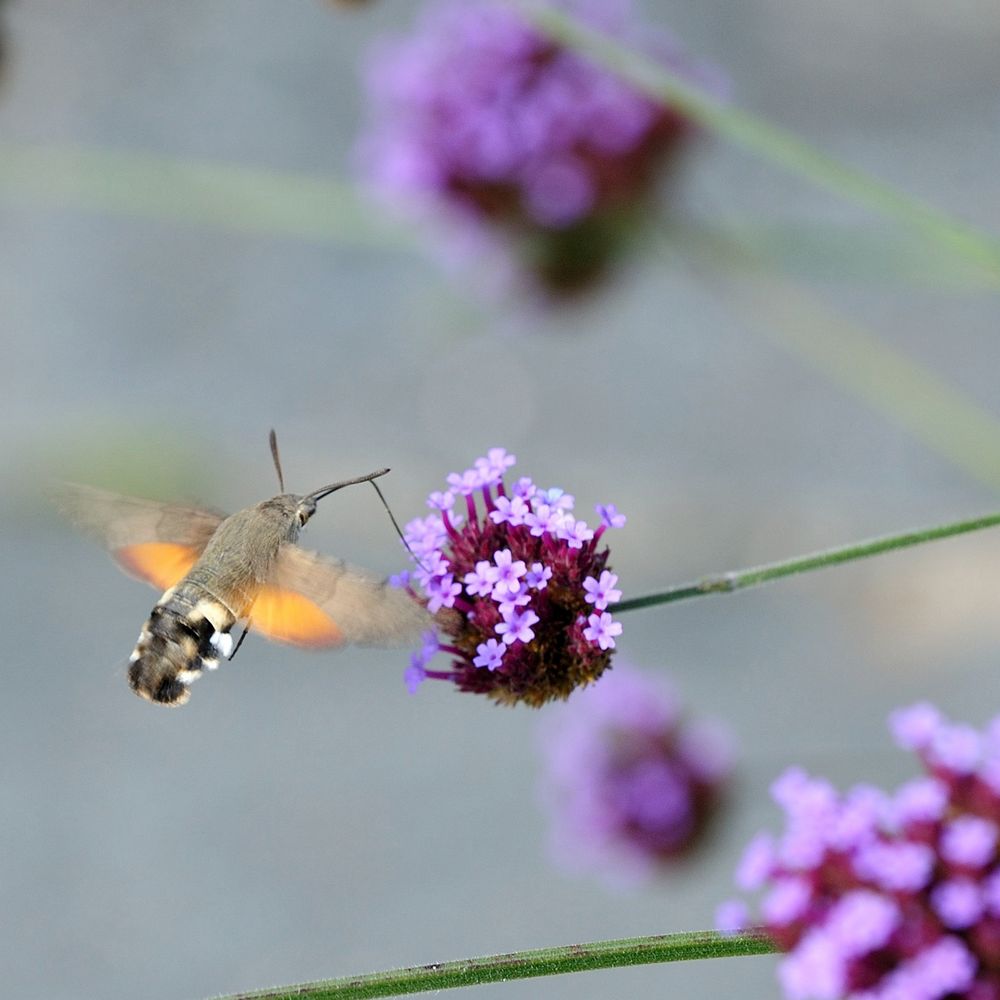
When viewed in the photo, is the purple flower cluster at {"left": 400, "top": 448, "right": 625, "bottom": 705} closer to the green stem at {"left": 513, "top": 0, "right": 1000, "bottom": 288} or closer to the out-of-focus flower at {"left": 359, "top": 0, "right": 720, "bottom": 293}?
the green stem at {"left": 513, "top": 0, "right": 1000, "bottom": 288}

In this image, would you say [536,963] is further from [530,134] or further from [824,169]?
[530,134]

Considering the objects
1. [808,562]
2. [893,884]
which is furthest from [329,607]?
[893,884]

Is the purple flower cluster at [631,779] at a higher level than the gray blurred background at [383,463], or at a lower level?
lower

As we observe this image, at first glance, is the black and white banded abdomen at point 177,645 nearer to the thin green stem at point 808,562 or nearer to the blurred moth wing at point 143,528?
the blurred moth wing at point 143,528

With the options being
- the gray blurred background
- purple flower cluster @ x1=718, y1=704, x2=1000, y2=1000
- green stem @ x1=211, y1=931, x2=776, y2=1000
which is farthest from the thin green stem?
the gray blurred background

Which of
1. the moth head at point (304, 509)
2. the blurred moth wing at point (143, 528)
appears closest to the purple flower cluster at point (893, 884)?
the moth head at point (304, 509)

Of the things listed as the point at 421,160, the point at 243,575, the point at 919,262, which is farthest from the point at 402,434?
the point at 243,575
